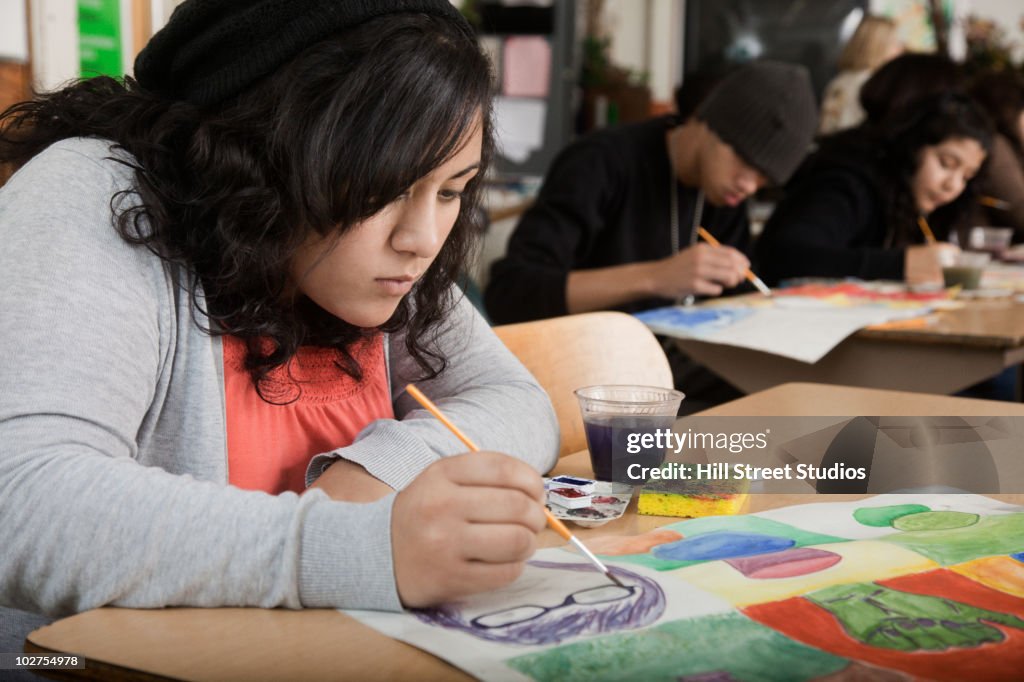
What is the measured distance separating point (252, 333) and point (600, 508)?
0.37m

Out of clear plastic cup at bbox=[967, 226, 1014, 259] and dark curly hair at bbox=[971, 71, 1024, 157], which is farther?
dark curly hair at bbox=[971, 71, 1024, 157]

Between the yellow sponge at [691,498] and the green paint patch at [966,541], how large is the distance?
138 millimetres

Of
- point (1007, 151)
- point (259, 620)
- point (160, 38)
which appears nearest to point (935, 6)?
point (1007, 151)

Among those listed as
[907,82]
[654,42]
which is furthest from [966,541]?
[654,42]

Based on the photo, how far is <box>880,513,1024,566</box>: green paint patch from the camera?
0.84 meters

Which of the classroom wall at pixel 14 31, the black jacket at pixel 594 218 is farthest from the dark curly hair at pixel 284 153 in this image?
the classroom wall at pixel 14 31

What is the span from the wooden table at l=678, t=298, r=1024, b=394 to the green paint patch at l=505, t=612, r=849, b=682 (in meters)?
1.48

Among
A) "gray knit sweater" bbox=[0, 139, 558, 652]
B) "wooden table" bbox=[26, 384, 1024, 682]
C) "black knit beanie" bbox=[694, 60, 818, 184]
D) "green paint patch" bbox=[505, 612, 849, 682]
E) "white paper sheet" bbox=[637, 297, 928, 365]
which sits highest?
"black knit beanie" bbox=[694, 60, 818, 184]

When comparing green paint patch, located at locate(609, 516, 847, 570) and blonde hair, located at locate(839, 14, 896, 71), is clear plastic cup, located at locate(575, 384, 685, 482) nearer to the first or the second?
green paint patch, located at locate(609, 516, 847, 570)

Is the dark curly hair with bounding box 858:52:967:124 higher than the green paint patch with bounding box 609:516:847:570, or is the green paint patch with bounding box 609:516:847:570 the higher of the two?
the dark curly hair with bounding box 858:52:967:124

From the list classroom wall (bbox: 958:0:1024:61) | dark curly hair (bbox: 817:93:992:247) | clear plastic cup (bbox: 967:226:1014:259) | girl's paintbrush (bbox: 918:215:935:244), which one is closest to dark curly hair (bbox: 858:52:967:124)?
dark curly hair (bbox: 817:93:992:247)

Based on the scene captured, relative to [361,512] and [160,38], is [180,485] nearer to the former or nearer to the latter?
[361,512]

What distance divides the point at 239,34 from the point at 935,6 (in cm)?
537

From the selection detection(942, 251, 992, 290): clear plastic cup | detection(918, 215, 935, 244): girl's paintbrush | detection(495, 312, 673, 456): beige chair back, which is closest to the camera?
detection(495, 312, 673, 456): beige chair back
